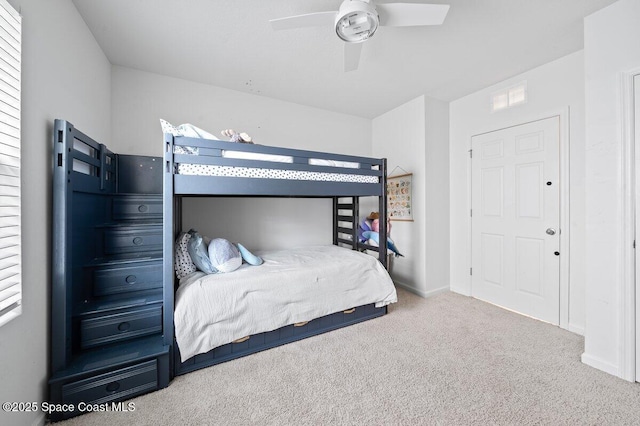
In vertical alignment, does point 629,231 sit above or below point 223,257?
above

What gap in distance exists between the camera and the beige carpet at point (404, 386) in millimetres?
1335

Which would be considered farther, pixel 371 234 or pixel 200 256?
pixel 371 234

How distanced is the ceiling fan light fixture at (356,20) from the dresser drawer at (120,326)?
7.31ft

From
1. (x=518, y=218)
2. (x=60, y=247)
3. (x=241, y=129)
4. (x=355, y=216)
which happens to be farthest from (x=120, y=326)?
(x=518, y=218)

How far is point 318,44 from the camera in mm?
2051

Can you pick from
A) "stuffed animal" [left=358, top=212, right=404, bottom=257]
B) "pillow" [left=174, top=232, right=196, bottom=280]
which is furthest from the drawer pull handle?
"stuffed animal" [left=358, top=212, right=404, bottom=257]

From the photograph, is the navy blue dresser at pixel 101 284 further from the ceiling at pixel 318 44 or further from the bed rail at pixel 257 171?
the ceiling at pixel 318 44

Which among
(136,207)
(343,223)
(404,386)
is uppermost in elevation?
(136,207)

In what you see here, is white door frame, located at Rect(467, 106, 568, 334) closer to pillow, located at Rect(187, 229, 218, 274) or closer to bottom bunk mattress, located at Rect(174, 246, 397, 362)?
bottom bunk mattress, located at Rect(174, 246, 397, 362)

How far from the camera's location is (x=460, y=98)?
3.13 m

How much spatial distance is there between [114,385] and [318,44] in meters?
2.80

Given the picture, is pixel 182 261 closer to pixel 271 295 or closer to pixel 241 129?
pixel 271 295

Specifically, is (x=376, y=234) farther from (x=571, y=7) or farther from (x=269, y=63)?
(x=571, y=7)

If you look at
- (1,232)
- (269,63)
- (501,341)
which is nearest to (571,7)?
(269,63)
